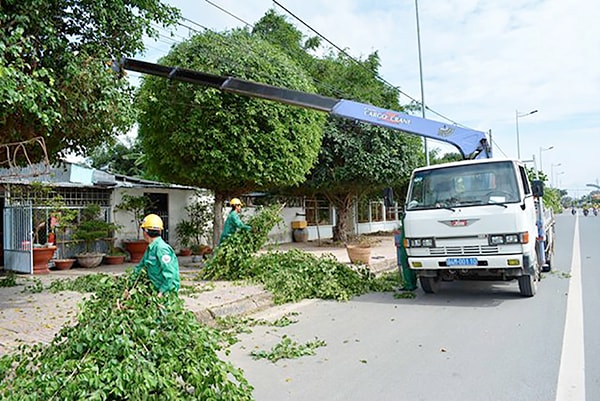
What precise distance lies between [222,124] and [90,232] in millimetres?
5186

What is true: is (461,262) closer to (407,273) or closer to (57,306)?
(407,273)

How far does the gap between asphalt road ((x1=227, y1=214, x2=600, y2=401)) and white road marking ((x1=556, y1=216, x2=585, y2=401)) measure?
11 millimetres

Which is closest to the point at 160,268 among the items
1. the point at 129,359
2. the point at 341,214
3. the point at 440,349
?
the point at 129,359

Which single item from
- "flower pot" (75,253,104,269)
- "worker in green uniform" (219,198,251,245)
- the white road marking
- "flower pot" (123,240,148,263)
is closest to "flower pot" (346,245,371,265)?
"worker in green uniform" (219,198,251,245)

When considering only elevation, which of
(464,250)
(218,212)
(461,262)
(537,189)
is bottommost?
(461,262)

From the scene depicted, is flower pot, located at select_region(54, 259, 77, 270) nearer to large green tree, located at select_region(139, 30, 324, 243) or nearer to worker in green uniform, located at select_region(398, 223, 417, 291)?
large green tree, located at select_region(139, 30, 324, 243)

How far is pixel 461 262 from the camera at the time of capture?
753 cm

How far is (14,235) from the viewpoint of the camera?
12.2 meters

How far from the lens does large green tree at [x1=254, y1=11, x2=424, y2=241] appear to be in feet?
57.1

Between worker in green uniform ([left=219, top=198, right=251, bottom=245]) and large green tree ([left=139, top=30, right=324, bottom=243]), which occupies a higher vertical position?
large green tree ([left=139, top=30, right=324, bottom=243])

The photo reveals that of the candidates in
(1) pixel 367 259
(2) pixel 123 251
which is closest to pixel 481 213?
(1) pixel 367 259

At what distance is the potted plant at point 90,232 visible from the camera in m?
12.8

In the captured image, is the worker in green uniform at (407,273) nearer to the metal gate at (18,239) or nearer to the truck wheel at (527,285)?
the truck wheel at (527,285)

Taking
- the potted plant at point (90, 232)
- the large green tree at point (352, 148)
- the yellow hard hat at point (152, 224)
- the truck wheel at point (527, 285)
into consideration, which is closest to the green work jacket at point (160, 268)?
the yellow hard hat at point (152, 224)
